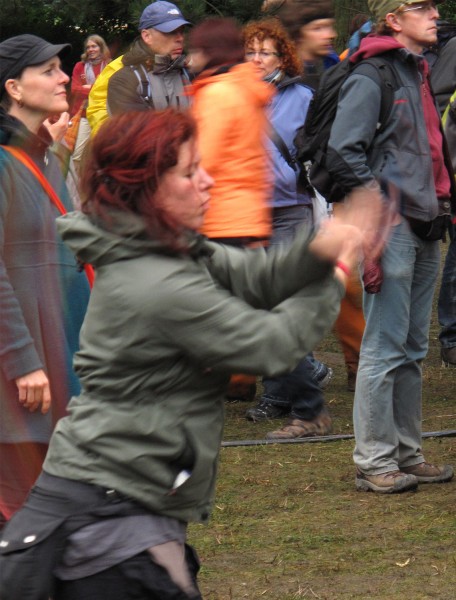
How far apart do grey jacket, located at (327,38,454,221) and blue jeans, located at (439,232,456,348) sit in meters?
3.54

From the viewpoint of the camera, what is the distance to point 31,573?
8.82ft

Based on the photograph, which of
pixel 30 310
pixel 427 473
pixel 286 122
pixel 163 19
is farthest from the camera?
pixel 163 19

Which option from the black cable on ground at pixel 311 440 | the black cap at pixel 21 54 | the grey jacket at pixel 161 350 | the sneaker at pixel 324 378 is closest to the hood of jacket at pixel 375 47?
the black cap at pixel 21 54

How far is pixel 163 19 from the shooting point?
27.9ft

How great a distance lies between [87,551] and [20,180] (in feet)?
5.39

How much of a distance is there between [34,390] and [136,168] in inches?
53.9

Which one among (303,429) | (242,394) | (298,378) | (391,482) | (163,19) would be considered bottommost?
(242,394)

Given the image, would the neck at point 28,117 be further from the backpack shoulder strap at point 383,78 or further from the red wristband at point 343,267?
the red wristband at point 343,267

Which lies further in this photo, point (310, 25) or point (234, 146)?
point (310, 25)

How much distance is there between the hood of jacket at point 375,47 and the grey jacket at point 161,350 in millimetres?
2869

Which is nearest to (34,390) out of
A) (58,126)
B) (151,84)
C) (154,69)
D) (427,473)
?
(58,126)

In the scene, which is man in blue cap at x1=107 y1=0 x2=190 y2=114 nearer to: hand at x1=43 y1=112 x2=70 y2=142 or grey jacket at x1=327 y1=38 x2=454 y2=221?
grey jacket at x1=327 y1=38 x2=454 y2=221

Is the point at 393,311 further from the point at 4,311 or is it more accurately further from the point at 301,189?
the point at 4,311

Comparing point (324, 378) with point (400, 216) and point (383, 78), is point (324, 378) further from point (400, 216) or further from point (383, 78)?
point (383, 78)
